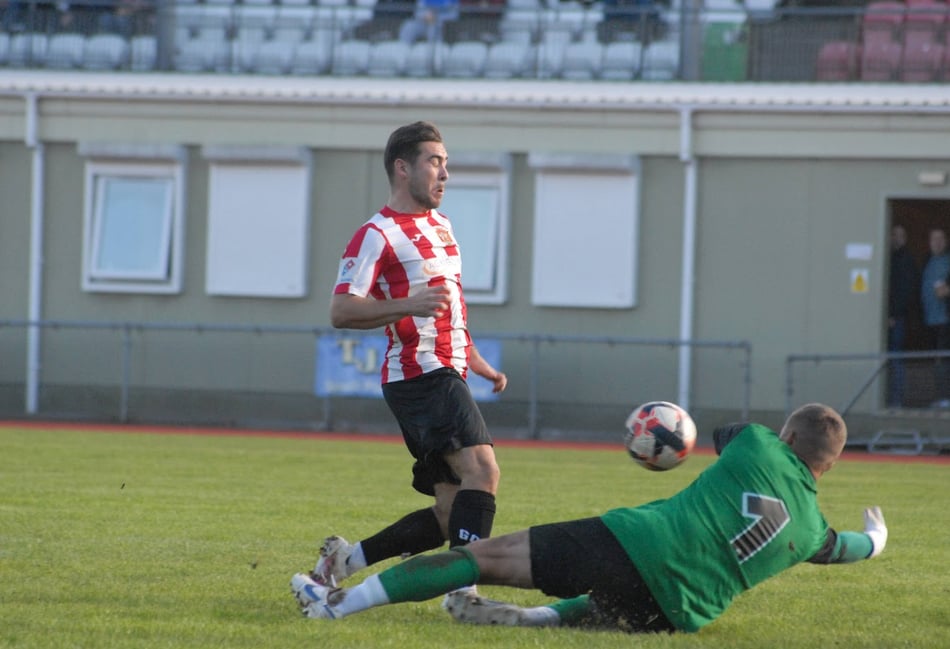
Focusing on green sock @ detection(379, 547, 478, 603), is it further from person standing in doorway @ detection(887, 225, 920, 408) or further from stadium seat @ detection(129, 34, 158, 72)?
stadium seat @ detection(129, 34, 158, 72)

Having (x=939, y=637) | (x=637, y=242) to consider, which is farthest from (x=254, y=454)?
(x=939, y=637)

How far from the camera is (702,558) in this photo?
6.18m

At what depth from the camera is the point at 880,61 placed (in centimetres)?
2255

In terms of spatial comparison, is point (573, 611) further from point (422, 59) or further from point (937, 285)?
point (422, 59)

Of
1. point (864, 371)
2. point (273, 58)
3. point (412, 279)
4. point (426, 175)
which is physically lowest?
point (864, 371)

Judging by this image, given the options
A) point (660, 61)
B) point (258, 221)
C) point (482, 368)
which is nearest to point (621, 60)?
point (660, 61)

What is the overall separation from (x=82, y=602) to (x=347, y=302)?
1.74 meters

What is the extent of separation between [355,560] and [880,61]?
1713 cm

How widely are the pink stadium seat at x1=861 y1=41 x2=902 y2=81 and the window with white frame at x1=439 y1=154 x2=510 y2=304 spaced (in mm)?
5296

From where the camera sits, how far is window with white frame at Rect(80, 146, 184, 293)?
24.4 meters

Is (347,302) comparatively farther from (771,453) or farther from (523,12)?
(523,12)

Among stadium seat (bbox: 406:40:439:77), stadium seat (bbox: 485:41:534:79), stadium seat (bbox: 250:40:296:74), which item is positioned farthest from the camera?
stadium seat (bbox: 250:40:296:74)

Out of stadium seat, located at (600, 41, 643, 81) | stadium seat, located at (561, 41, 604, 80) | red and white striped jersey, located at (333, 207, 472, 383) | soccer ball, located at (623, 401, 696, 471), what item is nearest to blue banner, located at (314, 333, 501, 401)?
stadium seat, located at (561, 41, 604, 80)

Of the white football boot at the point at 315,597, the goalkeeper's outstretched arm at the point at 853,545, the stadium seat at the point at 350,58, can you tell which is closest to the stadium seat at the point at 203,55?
the stadium seat at the point at 350,58
